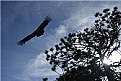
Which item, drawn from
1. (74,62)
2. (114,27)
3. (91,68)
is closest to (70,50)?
(74,62)

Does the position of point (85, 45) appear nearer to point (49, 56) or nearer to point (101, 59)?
point (101, 59)

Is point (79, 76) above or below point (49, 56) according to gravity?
below

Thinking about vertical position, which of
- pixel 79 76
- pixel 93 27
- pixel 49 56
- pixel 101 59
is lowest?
pixel 79 76

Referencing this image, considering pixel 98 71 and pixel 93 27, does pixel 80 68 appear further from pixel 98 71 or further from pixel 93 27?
pixel 93 27

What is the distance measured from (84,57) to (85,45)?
98 centimetres

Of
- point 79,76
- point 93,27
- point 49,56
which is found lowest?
point 79,76

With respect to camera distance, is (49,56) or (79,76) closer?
(79,76)

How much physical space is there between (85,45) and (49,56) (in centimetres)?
312

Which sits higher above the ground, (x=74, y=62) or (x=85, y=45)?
(x=85, y=45)

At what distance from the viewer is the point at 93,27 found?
1723 centimetres

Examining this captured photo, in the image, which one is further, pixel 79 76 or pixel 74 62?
pixel 74 62

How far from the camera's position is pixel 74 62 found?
17547mm

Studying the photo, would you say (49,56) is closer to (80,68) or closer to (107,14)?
(80,68)

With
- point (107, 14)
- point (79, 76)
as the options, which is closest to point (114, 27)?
point (107, 14)
